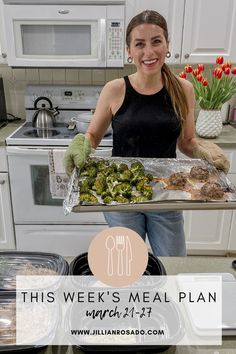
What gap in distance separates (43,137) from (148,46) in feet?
4.00

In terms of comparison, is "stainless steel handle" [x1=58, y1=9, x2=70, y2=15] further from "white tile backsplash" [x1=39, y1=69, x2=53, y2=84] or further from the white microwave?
"white tile backsplash" [x1=39, y1=69, x2=53, y2=84]

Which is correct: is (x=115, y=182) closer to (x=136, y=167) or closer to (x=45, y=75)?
(x=136, y=167)

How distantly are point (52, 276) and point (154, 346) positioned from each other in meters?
0.29

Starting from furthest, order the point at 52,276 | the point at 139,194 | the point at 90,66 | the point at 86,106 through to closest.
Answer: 1. the point at 86,106
2. the point at 90,66
3. the point at 139,194
4. the point at 52,276

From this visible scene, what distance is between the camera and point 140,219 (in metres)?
1.37

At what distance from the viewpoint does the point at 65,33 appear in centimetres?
219

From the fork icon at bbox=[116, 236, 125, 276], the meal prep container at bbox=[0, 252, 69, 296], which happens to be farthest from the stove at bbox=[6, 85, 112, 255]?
the fork icon at bbox=[116, 236, 125, 276]

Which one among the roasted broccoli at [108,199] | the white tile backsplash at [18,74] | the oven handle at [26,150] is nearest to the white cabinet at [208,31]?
the oven handle at [26,150]

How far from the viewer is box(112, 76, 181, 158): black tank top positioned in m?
1.35

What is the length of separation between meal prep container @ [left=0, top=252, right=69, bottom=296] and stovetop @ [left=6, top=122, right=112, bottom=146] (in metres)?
1.31

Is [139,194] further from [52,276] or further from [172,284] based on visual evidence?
[52,276]

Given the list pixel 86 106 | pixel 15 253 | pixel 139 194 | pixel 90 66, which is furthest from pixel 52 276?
pixel 86 106

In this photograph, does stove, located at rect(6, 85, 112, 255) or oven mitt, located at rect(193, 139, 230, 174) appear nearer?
oven mitt, located at rect(193, 139, 230, 174)

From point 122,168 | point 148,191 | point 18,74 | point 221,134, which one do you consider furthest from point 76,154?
point 18,74
